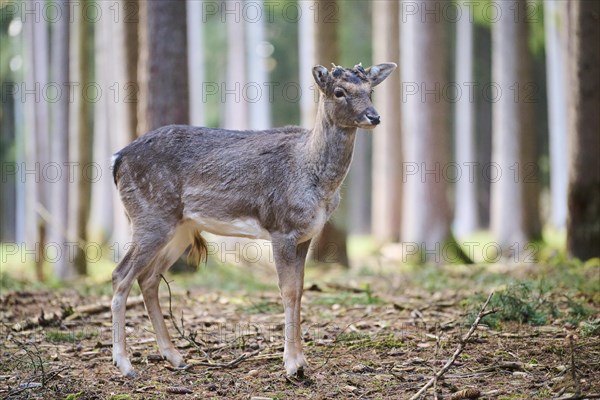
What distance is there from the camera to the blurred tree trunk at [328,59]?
14.6 metres

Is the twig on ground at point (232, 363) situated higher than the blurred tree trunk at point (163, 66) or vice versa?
the blurred tree trunk at point (163, 66)

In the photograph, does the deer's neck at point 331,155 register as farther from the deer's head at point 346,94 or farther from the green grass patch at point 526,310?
the green grass patch at point 526,310

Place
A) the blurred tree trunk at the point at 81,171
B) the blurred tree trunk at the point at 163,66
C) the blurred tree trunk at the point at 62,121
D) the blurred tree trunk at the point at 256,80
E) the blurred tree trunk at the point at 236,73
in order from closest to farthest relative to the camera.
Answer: the blurred tree trunk at the point at 163,66 < the blurred tree trunk at the point at 62,121 < the blurred tree trunk at the point at 81,171 < the blurred tree trunk at the point at 236,73 < the blurred tree trunk at the point at 256,80

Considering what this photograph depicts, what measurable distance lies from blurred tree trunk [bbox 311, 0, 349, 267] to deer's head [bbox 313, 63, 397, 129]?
25.5ft

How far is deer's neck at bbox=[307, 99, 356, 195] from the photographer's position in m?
6.92

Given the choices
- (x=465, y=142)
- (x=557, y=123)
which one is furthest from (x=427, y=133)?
(x=465, y=142)

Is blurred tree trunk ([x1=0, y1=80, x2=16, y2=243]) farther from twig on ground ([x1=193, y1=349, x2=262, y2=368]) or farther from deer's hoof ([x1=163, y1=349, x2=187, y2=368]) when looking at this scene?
twig on ground ([x1=193, y1=349, x2=262, y2=368])

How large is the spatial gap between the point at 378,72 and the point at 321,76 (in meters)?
0.58

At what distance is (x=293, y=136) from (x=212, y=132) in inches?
32.1

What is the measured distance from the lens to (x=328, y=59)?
1462 cm

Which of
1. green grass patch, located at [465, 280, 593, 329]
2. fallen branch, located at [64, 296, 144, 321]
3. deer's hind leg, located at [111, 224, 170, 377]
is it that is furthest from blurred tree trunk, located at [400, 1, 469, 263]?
deer's hind leg, located at [111, 224, 170, 377]

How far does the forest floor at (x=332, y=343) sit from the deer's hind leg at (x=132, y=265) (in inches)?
16.7

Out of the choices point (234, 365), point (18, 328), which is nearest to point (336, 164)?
point (234, 365)

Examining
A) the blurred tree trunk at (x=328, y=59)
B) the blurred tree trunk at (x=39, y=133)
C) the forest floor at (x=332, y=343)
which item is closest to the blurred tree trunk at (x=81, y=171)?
the blurred tree trunk at (x=39, y=133)
